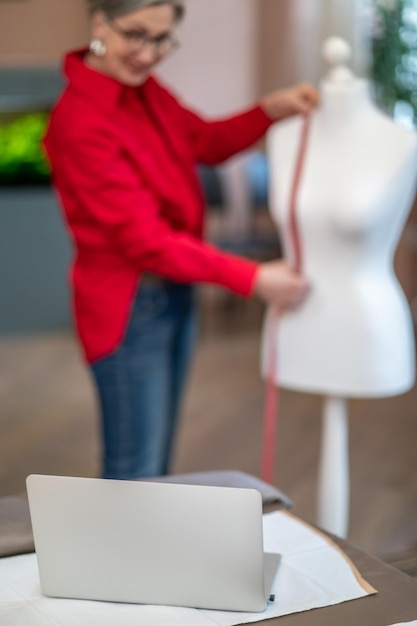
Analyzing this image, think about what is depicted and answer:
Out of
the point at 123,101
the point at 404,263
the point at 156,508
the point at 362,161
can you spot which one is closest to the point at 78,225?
the point at 123,101

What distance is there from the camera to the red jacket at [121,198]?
234 cm

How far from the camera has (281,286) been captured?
238 centimetres

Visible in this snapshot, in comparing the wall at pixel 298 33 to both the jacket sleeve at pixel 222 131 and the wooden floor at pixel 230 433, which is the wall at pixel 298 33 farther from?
the jacket sleeve at pixel 222 131

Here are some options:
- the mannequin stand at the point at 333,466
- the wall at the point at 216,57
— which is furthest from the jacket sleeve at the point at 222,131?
the wall at the point at 216,57

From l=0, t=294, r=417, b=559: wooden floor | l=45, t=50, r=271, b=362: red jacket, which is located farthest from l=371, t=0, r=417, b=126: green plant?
l=45, t=50, r=271, b=362: red jacket

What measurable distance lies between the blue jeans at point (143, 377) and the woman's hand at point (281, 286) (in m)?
0.24

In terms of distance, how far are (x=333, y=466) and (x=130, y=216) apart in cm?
73

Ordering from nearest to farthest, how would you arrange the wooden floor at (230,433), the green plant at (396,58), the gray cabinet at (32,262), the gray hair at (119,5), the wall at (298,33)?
1. the gray hair at (119,5)
2. the wooden floor at (230,433)
3. the gray cabinet at (32,262)
4. the green plant at (396,58)
5. the wall at (298,33)

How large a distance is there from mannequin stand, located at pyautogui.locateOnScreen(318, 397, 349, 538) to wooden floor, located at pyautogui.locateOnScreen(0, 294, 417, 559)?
0.59 metres

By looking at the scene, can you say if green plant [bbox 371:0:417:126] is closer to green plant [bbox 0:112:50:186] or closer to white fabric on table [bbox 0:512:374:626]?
green plant [bbox 0:112:50:186]

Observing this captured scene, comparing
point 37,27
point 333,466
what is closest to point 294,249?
point 333,466

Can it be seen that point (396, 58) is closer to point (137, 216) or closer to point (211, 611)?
point (137, 216)

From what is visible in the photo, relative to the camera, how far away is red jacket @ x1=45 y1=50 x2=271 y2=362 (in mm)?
2338

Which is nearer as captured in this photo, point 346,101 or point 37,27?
point 346,101
